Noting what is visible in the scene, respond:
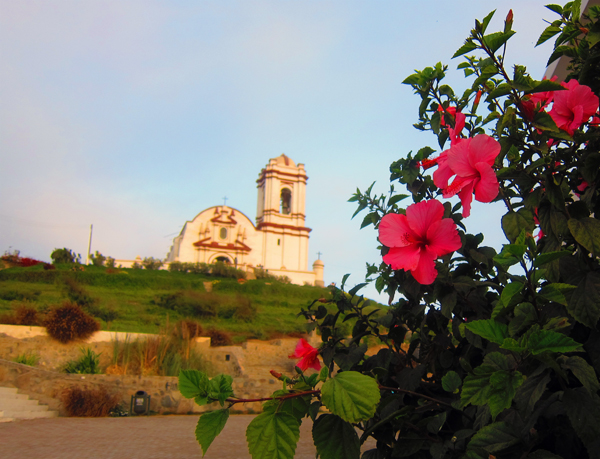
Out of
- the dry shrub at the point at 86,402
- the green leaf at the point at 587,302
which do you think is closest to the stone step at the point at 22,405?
the dry shrub at the point at 86,402

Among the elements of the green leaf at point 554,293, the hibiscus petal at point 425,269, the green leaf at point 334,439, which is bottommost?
the green leaf at point 334,439

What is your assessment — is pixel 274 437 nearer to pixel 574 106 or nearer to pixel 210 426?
pixel 210 426

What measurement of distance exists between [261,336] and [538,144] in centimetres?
1671

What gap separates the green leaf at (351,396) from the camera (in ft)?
2.07

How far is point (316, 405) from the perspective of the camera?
1.02 m

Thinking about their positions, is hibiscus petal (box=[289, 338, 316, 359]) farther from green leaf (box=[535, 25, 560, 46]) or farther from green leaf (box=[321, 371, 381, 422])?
green leaf (box=[535, 25, 560, 46])

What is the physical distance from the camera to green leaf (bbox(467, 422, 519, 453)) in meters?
0.78

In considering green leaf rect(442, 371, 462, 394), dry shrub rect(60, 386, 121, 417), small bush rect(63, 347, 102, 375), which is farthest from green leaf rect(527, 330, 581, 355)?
small bush rect(63, 347, 102, 375)

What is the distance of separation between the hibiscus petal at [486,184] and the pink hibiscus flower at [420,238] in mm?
74

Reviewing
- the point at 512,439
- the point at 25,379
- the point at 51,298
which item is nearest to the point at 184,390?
the point at 512,439

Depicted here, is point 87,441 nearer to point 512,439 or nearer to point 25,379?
Result: point 25,379

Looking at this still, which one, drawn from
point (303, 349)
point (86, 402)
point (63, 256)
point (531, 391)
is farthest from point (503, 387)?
point (63, 256)

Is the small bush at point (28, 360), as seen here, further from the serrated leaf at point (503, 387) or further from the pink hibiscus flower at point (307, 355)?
the serrated leaf at point (503, 387)

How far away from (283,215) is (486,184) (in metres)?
39.3
